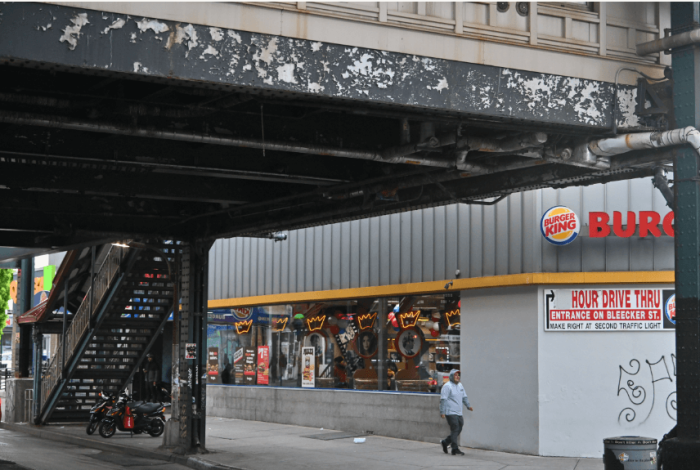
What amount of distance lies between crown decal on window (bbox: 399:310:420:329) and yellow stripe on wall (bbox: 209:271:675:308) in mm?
494

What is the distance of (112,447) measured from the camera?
1959cm

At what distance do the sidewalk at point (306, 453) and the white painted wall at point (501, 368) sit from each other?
1.59ft

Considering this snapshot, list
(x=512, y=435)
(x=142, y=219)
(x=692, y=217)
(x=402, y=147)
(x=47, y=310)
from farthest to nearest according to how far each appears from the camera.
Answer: (x=47, y=310) < (x=142, y=219) < (x=512, y=435) < (x=402, y=147) < (x=692, y=217)

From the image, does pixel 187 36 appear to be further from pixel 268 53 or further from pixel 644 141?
pixel 644 141

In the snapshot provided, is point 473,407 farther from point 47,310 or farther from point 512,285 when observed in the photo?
point 47,310

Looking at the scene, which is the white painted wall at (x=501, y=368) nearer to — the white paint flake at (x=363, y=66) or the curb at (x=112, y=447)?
the curb at (x=112, y=447)

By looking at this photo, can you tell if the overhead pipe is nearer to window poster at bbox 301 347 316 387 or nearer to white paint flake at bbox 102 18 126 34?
white paint flake at bbox 102 18 126 34

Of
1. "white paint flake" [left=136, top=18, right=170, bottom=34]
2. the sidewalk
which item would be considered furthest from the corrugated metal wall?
"white paint flake" [left=136, top=18, right=170, bottom=34]

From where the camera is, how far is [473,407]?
1819cm

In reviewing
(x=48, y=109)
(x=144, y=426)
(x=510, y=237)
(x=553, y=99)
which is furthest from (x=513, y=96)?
(x=144, y=426)

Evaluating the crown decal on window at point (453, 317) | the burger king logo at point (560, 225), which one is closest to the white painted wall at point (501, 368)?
the crown decal on window at point (453, 317)

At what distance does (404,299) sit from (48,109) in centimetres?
1136

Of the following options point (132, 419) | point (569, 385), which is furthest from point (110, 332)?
point (569, 385)

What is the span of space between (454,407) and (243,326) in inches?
418
